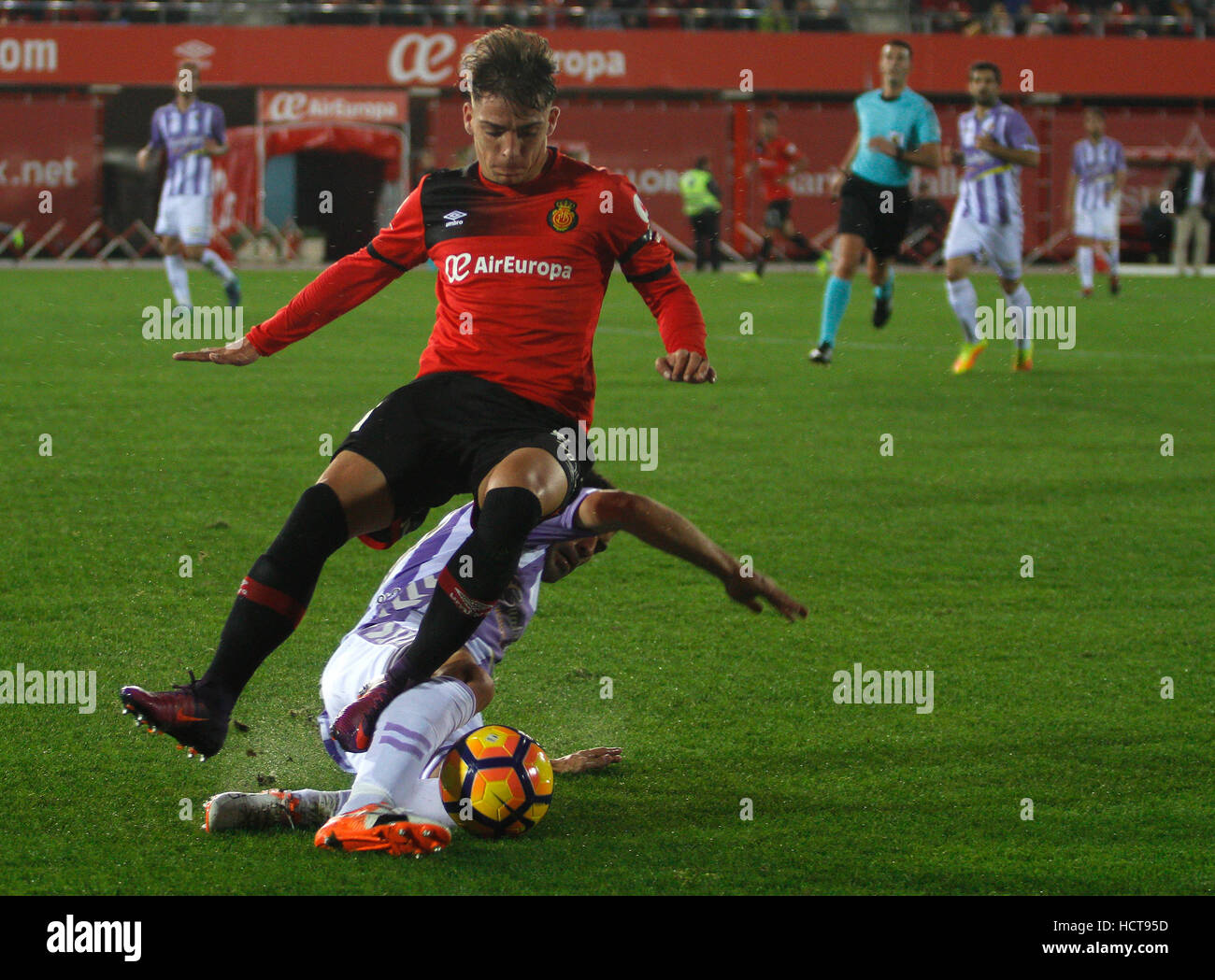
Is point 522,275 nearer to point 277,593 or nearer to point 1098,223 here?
point 277,593

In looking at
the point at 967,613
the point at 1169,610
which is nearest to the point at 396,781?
the point at 967,613

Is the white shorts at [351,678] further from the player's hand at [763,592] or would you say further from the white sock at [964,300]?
the white sock at [964,300]

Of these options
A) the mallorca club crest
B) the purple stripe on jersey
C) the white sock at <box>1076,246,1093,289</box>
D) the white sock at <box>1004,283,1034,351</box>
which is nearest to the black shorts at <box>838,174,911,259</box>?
the white sock at <box>1004,283,1034,351</box>

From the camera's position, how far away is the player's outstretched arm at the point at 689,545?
3.55m

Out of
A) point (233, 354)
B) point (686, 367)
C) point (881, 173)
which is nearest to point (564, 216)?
point (686, 367)

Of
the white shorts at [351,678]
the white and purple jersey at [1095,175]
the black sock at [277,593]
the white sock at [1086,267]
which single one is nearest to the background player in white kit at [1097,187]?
the white and purple jersey at [1095,175]

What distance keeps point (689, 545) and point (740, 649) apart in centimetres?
140

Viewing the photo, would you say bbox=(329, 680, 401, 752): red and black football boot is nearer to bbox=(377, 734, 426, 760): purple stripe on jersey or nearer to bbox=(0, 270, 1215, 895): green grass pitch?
bbox=(377, 734, 426, 760): purple stripe on jersey

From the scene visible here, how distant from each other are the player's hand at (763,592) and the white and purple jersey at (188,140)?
12.5 meters

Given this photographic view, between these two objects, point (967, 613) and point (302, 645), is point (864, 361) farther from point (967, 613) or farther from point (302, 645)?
point (302, 645)

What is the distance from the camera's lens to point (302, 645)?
4.86 metres

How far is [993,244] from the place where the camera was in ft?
40.7

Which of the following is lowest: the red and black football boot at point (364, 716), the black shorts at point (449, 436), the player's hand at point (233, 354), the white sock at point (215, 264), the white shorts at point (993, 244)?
the red and black football boot at point (364, 716)
